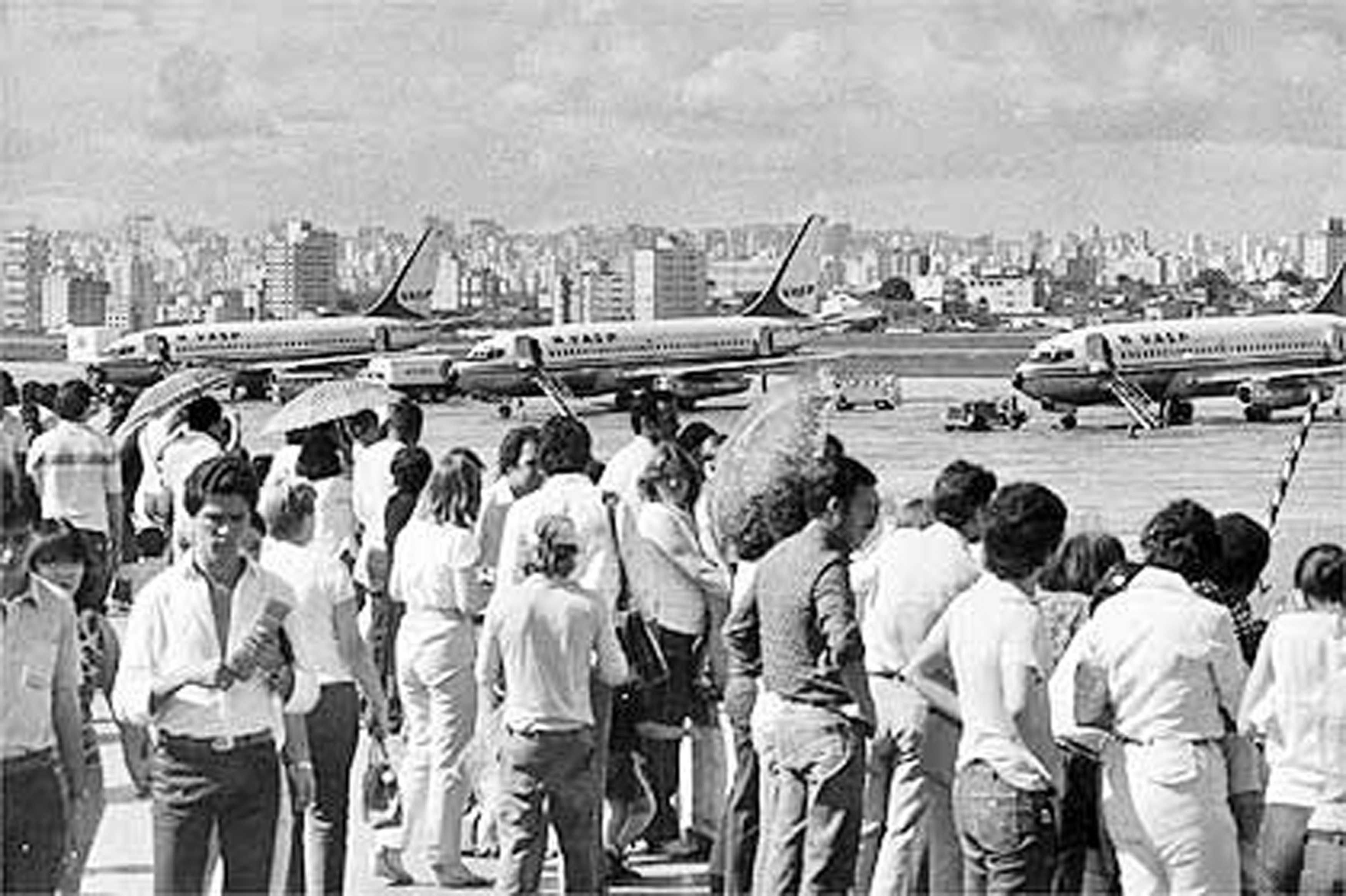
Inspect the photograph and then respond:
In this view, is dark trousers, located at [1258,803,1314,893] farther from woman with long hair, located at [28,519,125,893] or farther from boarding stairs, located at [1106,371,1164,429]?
boarding stairs, located at [1106,371,1164,429]

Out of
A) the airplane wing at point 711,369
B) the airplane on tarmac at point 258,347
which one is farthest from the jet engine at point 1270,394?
the airplane on tarmac at point 258,347

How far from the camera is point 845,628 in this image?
5.59 meters

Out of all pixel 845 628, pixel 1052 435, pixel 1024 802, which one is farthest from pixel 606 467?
pixel 1052 435

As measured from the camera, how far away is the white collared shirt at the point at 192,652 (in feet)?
16.9

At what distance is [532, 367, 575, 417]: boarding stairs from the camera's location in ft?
161

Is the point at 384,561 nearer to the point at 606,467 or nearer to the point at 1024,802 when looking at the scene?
the point at 606,467

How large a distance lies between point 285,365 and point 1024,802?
56.0m

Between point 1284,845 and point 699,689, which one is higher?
point 1284,845

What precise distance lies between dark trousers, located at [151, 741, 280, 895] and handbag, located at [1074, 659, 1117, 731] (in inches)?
71.9

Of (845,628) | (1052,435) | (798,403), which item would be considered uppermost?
(798,403)

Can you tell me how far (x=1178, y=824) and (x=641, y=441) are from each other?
397 cm

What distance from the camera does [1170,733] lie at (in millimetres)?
4980

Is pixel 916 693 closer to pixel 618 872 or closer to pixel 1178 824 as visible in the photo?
pixel 1178 824

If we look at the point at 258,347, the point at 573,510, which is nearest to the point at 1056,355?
the point at 258,347
